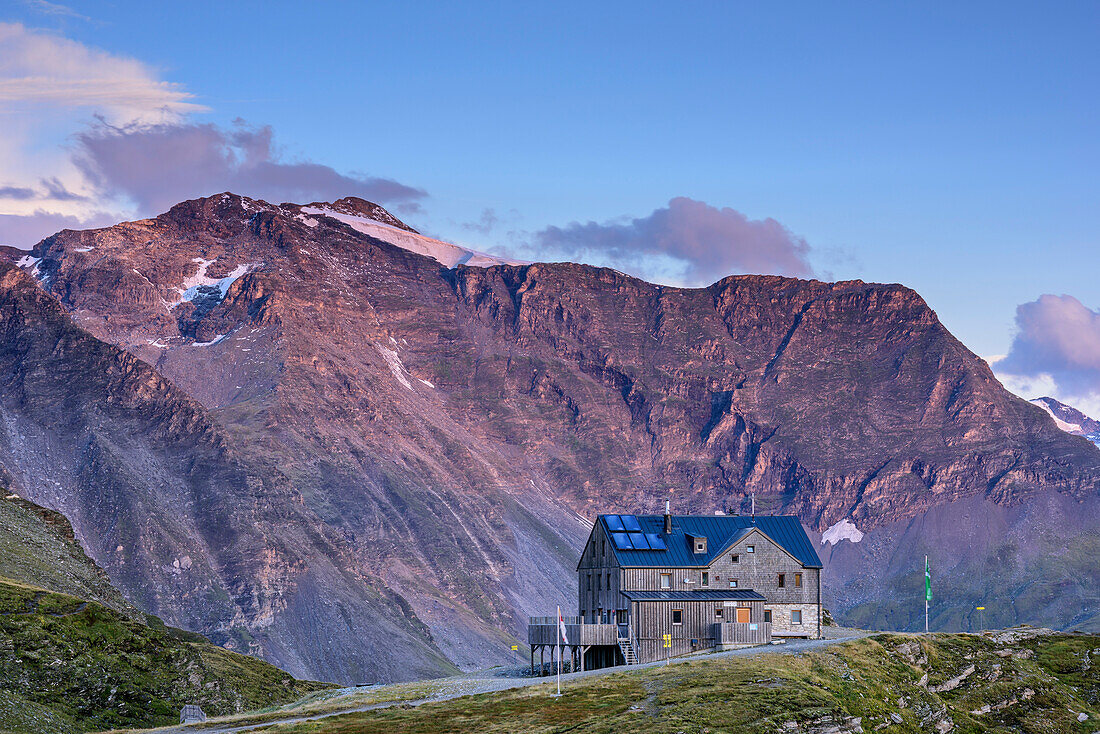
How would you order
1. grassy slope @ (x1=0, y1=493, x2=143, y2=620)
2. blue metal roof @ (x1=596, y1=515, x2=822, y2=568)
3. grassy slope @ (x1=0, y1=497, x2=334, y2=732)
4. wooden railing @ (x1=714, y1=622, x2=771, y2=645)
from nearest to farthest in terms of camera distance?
grassy slope @ (x1=0, y1=497, x2=334, y2=732) → wooden railing @ (x1=714, y1=622, x2=771, y2=645) → blue metal roof @ (x1=596, y1=515, x2=822, y2=568) → grassy slope @ (x1=0, y1=493, x2=143, y2=620)

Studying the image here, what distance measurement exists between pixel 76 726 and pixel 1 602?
18.7m

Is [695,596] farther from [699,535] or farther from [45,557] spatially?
[45,557]

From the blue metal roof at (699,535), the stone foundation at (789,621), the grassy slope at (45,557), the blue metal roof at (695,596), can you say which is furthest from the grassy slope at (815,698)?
the grassy slope at (45,557)

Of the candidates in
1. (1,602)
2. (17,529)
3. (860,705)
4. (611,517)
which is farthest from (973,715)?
(17,529)

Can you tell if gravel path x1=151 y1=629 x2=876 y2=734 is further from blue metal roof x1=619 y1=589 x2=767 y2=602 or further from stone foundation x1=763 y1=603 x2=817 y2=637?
stone foundation x1=763 y1=603 x2=817 y2=637

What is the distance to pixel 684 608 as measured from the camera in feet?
335

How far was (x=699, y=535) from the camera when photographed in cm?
11100

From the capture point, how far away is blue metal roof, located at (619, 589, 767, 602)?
335 feet

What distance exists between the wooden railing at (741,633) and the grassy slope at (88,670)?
4319cm

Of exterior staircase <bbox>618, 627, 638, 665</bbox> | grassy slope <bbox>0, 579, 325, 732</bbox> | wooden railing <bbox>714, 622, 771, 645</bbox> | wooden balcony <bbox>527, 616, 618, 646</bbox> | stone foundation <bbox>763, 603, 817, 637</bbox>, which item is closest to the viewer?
grassy slope <bbox>0, 579, 325, 732</bbox>

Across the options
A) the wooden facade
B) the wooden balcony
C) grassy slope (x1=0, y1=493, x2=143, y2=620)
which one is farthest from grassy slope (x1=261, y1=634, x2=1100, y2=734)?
grassy slope (x1=0, y1=493, x2=143, y2=620)

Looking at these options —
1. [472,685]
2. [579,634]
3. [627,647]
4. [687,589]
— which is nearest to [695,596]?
[687,589]

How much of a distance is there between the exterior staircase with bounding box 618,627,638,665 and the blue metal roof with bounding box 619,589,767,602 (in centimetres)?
287

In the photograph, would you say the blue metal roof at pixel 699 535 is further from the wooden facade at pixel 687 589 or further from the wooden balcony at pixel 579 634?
the wooden balcony at pixel 579 634
